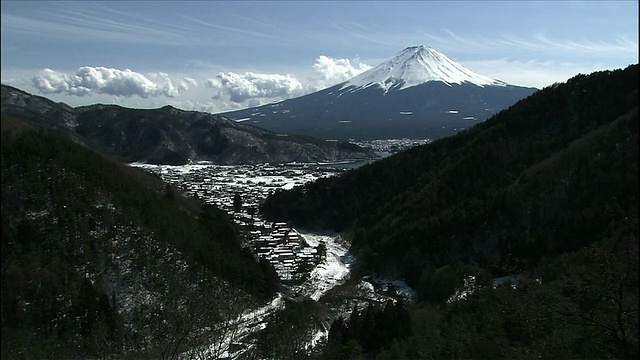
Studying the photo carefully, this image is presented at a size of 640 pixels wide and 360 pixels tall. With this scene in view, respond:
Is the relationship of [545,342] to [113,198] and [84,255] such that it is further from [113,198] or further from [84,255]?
[113,198]

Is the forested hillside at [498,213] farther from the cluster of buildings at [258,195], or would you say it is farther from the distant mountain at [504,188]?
the cluster of buildings at [258,195]

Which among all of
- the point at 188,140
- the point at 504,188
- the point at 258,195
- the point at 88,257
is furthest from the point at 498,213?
the point at 188,140

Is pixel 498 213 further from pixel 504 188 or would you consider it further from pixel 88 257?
pixel 88 257

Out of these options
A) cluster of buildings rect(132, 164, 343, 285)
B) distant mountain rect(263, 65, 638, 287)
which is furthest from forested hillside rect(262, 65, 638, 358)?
cluster of buildings rect(132, 164, 343, 285)

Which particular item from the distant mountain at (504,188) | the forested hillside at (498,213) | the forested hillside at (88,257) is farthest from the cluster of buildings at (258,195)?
the forested hillside at (88,257)

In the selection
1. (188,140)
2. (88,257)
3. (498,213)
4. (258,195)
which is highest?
(498,213)
